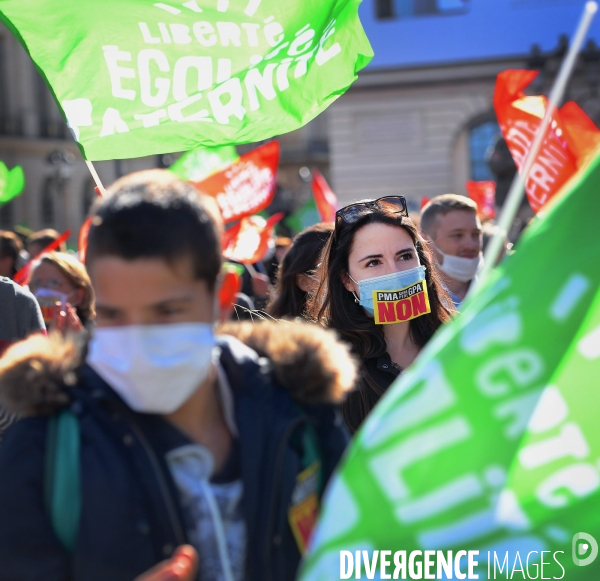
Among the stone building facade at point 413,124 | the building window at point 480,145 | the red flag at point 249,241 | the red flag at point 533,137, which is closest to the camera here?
A: the red flag at point 533,137

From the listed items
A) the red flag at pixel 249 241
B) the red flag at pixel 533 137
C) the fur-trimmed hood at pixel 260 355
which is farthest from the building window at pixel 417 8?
the fur-trimmed hood at pixel 260 355

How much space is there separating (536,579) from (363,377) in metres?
1.60

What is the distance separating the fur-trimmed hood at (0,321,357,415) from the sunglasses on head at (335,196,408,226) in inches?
60.9

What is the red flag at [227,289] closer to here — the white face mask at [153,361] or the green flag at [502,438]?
the white face mask at [153,361]

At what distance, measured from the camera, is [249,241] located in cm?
955

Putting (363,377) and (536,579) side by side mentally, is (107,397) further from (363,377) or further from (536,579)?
(363,377)

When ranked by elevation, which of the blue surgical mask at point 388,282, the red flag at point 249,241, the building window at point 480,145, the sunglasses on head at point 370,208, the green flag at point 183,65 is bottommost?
the building window at point 480,145

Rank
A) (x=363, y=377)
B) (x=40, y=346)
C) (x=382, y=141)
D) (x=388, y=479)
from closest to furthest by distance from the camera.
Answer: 1. (x=388, y=479)
2. (x=40, y=346)
3. (x=363, y=377)
4. (x=382, y=141)

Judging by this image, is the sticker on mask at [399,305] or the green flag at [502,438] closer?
the green flag at [502,438]

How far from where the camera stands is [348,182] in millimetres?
28422

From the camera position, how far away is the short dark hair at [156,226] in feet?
6.07

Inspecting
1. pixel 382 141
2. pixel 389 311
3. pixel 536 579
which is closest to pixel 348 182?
pixel 382 141

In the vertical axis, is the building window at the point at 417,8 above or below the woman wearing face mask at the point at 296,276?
below

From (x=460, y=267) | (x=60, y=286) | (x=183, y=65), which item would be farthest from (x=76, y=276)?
(x=460, y=267)
